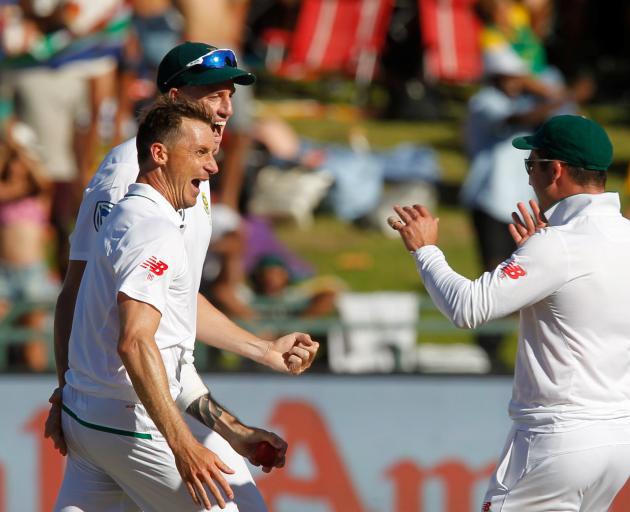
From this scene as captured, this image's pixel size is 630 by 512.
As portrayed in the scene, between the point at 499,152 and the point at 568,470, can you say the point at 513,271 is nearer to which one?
the point at 568,470

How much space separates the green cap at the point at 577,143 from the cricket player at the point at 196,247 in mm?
1039

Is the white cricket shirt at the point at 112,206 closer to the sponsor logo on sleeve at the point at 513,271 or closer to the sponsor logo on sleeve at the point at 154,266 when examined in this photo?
the sponsor logo on sleeve at the point at 154,266

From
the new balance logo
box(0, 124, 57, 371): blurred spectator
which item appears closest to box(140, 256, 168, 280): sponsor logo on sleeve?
the new balance logo

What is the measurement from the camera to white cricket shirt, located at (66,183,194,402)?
3.84 meters

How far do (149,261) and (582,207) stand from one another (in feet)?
4.75

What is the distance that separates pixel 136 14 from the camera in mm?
10172

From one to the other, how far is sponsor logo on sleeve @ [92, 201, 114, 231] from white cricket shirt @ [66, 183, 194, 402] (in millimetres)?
327

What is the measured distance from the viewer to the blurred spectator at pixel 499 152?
808 cm

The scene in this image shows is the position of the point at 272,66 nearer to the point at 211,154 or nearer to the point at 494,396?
the point at 494,396

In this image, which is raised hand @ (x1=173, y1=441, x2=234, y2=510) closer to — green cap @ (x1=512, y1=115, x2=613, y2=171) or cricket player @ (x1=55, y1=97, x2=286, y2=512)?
cricket player @ (x1=55, y1=97, x2=286, y2=512)

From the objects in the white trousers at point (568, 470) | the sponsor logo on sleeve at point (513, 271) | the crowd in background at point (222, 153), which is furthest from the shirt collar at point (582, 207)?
the crowd in background at point (222, 153)

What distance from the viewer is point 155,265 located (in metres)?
3.83

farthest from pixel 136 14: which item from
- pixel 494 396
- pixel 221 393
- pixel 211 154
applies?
pixel 211 154

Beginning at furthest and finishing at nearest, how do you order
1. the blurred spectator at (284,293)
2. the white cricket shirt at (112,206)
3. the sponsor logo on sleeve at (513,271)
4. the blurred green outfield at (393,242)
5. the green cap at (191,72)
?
1. the blurred green outfield at (393,242)
2. the blurred spectator at (284,293)
3. the green cap at (191,72)
4. the white cricket shirt at (112,206)
5. the sponsor logo on sleeve at (513,271)
